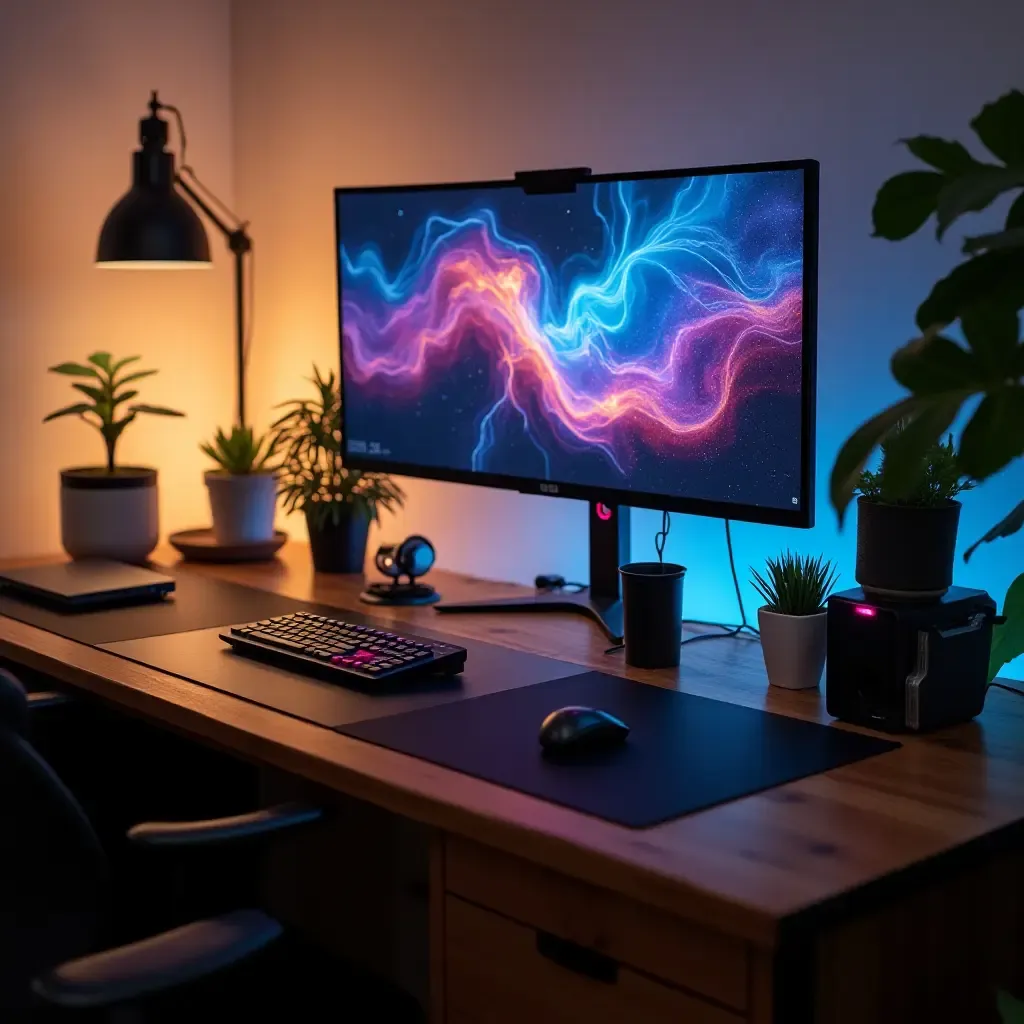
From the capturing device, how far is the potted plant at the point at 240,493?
2.43m

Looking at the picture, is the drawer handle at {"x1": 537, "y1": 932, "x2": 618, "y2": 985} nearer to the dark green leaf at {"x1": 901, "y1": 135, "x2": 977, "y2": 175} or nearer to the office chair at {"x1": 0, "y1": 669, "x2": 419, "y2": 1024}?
the office chair at {"x1": 0, "y1": 669, "x2": 419, "y2": 1024}

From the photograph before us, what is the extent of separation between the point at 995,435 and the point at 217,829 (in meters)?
0.78

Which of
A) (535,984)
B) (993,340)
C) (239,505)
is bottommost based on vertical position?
(535,984)

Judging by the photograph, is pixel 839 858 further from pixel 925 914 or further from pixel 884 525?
pixel 884 525

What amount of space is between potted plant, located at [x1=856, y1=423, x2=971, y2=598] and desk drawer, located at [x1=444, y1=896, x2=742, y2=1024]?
50cm

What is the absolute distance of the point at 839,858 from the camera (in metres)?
1.11

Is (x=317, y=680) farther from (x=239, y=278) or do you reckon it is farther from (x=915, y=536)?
(x=239, y=278)

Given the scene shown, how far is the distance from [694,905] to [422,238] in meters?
1.26

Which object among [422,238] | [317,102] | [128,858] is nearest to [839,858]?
[128,858]

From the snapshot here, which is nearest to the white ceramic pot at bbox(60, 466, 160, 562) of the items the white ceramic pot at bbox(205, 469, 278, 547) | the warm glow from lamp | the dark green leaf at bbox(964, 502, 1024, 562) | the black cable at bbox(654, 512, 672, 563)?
the white ceramic pot at bbox(205, 469, 278, 547)

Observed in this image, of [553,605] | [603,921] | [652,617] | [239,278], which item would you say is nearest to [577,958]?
[603,921]

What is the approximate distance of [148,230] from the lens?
93.7 inches

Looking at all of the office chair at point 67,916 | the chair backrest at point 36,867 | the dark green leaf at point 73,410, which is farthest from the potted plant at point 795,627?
the dark green leaf at point 73,410

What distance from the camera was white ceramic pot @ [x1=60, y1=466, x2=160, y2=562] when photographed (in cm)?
237
